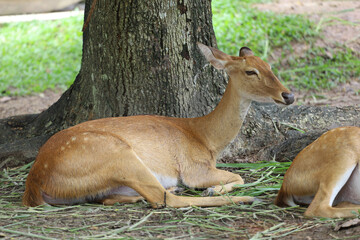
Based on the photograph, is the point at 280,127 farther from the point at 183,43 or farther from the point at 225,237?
the point at 225,237

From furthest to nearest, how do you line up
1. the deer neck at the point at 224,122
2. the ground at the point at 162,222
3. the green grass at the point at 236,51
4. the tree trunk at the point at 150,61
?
the green grass at the point at 236,51, the tree trunk at the point at 150,61, the deer neck at the point at 224,122, the ground at the point at 162,222

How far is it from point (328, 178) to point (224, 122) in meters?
1.51

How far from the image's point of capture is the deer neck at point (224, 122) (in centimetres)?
525

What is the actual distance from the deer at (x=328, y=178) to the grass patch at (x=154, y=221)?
3.8 inches

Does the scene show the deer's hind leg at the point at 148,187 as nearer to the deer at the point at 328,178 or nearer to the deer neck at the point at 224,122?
the deer at the point at 328,178

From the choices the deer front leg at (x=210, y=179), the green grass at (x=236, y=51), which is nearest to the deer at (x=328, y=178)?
the deer front leg at (x=210, y=179)

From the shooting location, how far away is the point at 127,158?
457 centimetres

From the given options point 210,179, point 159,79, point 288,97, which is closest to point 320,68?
point 159,79

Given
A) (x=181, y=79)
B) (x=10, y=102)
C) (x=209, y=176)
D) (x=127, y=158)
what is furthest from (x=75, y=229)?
(x=10, y=102)

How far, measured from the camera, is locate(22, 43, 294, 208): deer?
4.51 m

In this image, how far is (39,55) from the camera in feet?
38.8

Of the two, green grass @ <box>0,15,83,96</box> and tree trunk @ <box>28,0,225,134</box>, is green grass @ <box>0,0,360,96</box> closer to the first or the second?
green grass @ <box>0,15,83,96</box>

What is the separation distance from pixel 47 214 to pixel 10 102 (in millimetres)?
5998

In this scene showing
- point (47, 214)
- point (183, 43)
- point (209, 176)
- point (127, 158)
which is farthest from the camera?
point (183, 43)
